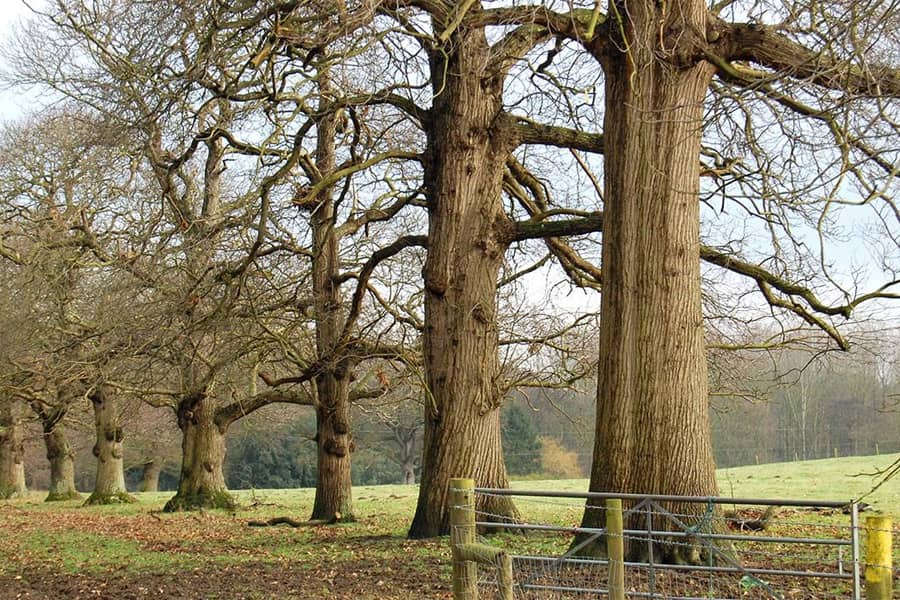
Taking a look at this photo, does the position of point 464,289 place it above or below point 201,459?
above

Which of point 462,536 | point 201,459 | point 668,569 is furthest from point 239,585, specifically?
point 201,459

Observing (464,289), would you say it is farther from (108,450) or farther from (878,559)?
(108,450)

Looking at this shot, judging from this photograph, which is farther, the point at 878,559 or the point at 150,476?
the point at 150,476

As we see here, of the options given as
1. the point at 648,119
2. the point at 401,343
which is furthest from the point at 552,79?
the point at 401,343

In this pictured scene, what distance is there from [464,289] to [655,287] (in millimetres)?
3668

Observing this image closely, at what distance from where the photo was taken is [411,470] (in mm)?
50031

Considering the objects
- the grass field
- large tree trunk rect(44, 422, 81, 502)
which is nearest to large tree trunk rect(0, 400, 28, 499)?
large tree trunk rect(44, 422, 81, 502)

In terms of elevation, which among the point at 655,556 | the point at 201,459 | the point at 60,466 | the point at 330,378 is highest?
the point at 330,378

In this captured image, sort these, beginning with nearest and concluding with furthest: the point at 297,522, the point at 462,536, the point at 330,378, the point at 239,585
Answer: the point at 462,536, the point at 239,585, the point at 297,522, the point at 330,378

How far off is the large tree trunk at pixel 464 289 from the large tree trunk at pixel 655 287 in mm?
3003

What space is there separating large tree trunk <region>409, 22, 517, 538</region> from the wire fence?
2.82 feet

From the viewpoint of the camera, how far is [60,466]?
30.2m

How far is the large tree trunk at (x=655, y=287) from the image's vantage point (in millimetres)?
9344

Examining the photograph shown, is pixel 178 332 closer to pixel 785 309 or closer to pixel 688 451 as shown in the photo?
pixel 688 451
